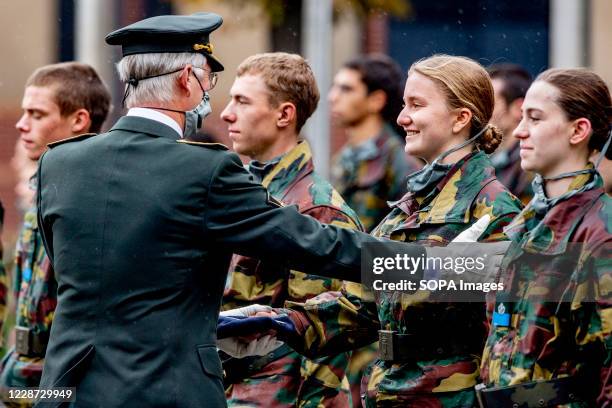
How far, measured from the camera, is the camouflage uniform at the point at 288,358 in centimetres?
539

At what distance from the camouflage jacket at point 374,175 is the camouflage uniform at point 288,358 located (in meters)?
3.05

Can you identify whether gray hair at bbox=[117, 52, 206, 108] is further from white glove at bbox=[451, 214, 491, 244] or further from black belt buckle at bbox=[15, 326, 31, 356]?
black belt buckle at bbox=[15, 326, 31, 356]

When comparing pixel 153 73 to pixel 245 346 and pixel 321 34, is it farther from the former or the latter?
pixel 321 34

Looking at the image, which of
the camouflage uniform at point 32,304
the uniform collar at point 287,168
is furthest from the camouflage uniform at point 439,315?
the camouflage uniform at point 32,304

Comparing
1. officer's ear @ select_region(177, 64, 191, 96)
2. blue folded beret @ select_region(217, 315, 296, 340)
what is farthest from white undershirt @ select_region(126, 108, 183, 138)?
blue folded beret @ select_region(217, 315, 296, 340)

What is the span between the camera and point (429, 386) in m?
4.78

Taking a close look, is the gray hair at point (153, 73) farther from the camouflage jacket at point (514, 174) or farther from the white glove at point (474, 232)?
the camouflage jacket at point (514, 174)

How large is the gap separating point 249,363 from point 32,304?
1357mm

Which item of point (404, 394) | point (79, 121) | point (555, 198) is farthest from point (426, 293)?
point (79, 121)

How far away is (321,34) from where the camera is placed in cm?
957

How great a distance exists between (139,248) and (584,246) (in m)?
1.33

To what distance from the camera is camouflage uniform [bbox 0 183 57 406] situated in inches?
246

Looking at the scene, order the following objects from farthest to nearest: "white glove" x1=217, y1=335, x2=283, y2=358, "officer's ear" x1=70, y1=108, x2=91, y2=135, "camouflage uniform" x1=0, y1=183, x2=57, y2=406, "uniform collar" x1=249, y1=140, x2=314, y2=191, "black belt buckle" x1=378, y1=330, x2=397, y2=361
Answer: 1. "officer's ear" x1=70, y1=108, x2=91, y2=135
2. "camouflage uniform" x1=0, y1=183, x2=57, y2=406
3. "uniform collar" x1=249, y1=140, x2=314, y2=191
4. "black belt buckle" x1=378, y1=330, x2=397, y2=361
5. "white glove" x1=217, y1=335, x2=283, y2=358

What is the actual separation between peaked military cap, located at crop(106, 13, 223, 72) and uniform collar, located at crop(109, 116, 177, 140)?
0.23 meters
